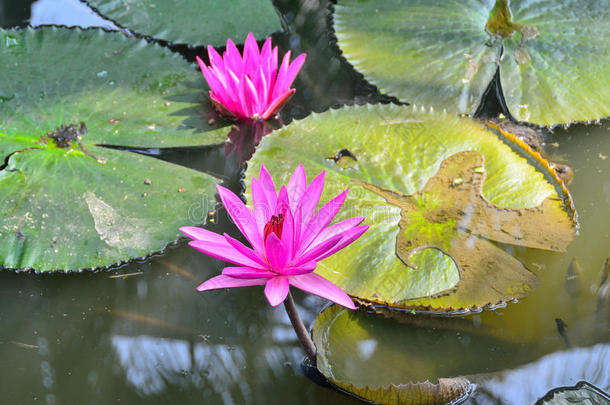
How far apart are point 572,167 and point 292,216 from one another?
4.76ft

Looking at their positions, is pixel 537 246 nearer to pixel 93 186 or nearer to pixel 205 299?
pixel 205 299

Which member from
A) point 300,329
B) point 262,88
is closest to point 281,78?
point 262,88

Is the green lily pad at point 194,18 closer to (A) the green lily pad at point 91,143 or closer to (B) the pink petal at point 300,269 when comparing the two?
(A) the green lily pad at point 91,143

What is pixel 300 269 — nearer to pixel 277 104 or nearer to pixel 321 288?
pixel 321 288

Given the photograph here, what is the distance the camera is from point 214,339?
1.81 metres

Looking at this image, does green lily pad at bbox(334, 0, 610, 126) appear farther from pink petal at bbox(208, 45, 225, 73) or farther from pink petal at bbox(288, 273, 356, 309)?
pink petal at bbox(288, 273, 356, 309)

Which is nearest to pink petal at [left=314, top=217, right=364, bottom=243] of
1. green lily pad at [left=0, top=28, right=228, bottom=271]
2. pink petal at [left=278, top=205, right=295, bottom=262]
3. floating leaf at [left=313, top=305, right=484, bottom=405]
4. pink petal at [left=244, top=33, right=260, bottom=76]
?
pink petal at [left=278, top=205, right=295, bottom=262]

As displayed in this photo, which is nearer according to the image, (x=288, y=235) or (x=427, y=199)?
(x=288, y=235)

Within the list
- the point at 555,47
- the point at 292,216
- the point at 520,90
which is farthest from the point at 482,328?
the point at 555,47

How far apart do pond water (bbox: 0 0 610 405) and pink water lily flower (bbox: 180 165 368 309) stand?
46 cm

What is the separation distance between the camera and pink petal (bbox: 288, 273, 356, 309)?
1.36 m

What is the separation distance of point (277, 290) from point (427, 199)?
829mm

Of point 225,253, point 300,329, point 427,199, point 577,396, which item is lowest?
point 577,396

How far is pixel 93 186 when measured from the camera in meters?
2.07
